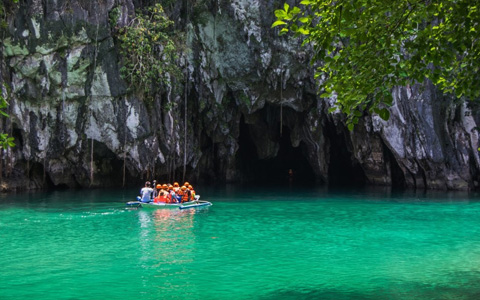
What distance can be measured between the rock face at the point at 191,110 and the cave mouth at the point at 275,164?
12.5 feet

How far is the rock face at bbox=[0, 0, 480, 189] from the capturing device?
27781 millimetres

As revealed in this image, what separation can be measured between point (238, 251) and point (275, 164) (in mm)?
35499

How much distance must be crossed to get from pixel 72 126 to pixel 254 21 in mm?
12130

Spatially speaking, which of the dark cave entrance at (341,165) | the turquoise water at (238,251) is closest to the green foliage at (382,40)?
the turquoise water at (238,251)

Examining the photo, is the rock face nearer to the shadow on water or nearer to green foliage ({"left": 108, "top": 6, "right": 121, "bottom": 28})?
green foliage ({"left": 108, "top": 6, "right": 121, "bottom": 28})

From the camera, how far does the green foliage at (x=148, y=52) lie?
28.8 m

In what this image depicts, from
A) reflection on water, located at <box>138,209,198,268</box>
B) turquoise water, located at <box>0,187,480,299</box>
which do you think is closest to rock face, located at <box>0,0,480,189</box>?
turquoise water, located at <box>0,187,480,299</box>

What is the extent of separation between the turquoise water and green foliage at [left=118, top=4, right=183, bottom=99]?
8.08 m

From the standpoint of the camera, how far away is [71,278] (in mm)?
10758

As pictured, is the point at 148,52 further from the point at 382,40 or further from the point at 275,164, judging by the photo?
the point at 382,40

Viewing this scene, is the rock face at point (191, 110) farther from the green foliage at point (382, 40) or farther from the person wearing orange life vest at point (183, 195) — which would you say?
the green foliage at point (382, 40)

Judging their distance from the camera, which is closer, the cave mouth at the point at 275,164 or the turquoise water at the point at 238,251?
the turquoise water at the point at 238,251

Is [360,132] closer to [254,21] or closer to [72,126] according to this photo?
[254,21]

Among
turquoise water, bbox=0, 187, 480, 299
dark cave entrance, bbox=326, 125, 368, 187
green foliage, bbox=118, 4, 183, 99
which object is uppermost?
green foliage, bbox=118, 4, 183, 99
